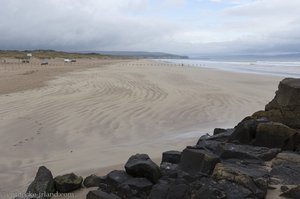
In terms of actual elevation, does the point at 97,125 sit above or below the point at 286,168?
below

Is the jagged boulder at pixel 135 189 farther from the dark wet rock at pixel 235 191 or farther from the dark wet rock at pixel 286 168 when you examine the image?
the dark wet rock at pixel 286 168

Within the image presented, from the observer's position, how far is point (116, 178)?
457 centimetres

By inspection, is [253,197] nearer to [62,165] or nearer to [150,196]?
[150,196]

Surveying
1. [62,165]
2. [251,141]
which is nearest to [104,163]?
[62,165]

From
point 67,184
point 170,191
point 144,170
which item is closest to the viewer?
point 170,191

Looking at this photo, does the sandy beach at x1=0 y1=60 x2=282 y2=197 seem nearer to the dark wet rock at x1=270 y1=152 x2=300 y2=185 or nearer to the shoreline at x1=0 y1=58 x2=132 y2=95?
the dark wet rock at x1=270 y1=152 x2=300 y2=185

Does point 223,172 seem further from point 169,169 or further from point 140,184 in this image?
point 140,184

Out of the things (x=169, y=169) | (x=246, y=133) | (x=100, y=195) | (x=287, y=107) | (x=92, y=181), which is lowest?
(x=92, y=181)

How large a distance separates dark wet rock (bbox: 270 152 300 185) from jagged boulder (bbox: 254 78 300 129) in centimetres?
128

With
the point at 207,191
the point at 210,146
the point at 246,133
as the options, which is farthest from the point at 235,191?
the point at 246,133

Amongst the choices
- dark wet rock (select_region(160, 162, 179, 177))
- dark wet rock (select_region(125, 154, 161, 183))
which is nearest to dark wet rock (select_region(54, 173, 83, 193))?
dark wet rock (select_region(125, 154, 161, 183))

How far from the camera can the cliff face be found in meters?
3.95

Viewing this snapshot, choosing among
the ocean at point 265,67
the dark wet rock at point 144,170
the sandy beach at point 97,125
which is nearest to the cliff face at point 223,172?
the dark wet rock at point 144,170

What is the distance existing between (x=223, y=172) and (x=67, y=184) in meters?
2.03
